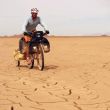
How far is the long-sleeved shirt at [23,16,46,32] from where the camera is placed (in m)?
12.2

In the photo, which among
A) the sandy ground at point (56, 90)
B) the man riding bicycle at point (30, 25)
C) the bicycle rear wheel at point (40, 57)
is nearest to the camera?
the sandy ground at point (56, 90)

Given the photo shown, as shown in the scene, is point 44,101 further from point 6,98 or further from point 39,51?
point 39,51

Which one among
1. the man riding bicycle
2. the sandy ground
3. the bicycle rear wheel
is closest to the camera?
the sandy ground

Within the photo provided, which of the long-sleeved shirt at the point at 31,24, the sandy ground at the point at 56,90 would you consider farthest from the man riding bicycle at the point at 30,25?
the sandy ground at the point at 56,90

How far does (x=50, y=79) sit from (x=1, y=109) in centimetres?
334

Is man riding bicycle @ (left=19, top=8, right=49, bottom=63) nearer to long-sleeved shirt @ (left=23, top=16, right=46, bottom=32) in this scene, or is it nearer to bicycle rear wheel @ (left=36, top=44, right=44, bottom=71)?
long-sleeved shirt @ (left=23, top=16, right=46, bottom=32)

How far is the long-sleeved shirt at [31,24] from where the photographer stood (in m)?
12.2

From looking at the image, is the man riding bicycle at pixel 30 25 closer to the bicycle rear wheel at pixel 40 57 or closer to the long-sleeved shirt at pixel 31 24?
the long-sleeved shirt at pixel 31 24

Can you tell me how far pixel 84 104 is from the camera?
22.0ft

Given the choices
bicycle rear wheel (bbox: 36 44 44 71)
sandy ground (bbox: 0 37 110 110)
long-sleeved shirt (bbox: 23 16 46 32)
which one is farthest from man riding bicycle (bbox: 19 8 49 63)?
sandy ground (bbox: 0 37 110 110)

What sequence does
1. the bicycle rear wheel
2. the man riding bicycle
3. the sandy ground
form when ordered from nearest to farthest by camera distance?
the sandy ground < the bicycle rear wheel < the man riding bicycle

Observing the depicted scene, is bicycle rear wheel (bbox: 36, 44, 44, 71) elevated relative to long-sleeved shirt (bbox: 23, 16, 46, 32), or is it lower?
lower

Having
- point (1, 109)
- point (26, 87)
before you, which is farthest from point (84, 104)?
point (26, 87)

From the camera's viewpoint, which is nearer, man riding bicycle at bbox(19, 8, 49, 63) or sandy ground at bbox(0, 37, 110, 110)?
sandy ground at bbox(0, 37, 110, 110)
